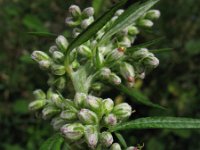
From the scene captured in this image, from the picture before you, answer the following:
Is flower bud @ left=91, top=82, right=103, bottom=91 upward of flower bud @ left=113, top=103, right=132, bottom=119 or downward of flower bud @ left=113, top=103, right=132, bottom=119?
upward

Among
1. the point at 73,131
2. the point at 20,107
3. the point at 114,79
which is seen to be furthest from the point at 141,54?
the point at 20,107

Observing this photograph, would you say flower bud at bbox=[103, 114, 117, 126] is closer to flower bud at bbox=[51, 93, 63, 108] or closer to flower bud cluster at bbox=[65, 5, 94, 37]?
flower bud at bbox=[51, 93, 63, 108]

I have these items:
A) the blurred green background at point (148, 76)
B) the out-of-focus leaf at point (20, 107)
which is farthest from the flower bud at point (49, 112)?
the out-of-focus leaf at point (20, 107)

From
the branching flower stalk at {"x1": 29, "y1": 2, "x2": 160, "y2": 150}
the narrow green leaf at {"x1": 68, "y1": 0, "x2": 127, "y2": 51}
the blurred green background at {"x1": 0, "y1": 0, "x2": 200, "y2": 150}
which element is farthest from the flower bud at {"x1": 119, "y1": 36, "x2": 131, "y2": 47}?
the blurred green background at {"x1": 0, "y1": 0, "x2": 200, "y2": 150}

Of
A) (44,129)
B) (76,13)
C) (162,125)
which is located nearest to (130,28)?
(76,13)

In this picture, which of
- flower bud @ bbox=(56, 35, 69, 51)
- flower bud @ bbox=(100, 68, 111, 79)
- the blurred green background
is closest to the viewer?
flower bud @ bbox=(100, 68, 111, 79)

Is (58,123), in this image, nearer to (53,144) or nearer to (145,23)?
(53,144)

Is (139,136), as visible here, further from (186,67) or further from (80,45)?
(80,45)
